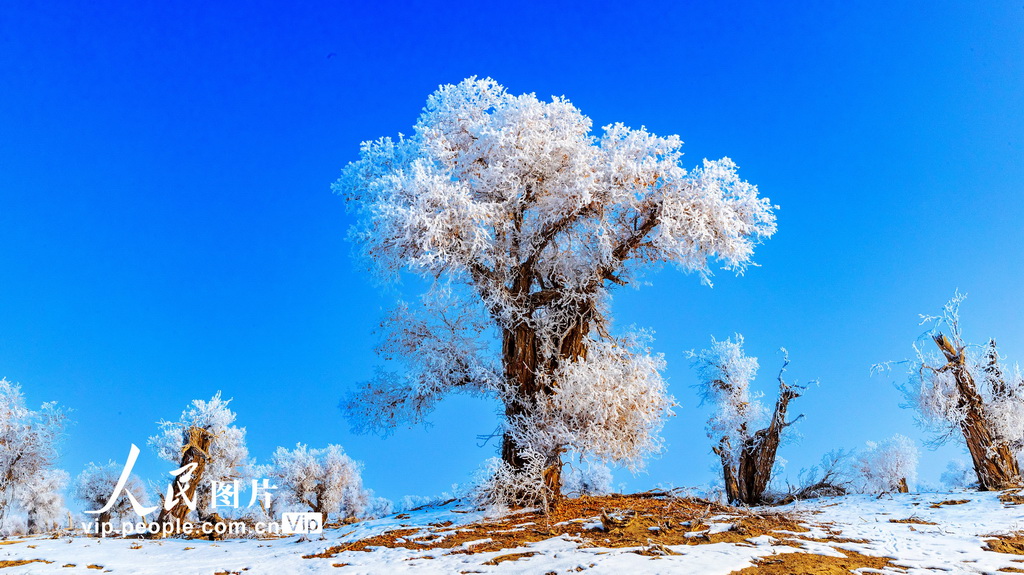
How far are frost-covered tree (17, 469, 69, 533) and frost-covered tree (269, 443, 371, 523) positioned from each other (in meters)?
12.1

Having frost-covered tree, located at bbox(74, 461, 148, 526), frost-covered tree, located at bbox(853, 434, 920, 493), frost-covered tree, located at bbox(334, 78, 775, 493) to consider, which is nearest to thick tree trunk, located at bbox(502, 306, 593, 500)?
frost-covered tree, located at bbox(334, 78, 775, 493)

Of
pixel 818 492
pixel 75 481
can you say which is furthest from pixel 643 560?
pixel 75 481

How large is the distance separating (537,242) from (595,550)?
741 cm

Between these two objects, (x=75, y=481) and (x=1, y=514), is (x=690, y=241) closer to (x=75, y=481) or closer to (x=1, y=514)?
(x=1, y=514)

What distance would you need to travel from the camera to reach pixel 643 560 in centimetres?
762

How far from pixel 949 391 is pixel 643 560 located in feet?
41.8

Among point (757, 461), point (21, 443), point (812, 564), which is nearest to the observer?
point (812, 564)

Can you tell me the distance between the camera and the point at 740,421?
821 inches

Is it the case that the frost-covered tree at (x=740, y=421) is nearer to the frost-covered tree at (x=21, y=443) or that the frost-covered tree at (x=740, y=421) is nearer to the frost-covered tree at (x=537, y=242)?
the frost-covered tree at (x=537, y=242)

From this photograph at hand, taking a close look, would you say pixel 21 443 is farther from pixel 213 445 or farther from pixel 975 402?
pixel 975 402

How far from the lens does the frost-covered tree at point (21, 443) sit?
23.0 meters

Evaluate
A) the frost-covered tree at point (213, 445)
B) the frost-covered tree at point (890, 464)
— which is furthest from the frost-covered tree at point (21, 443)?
the frost-covered tree at point (890, 464)

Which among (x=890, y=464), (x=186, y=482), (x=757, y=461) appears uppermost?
(x=186, y=482)

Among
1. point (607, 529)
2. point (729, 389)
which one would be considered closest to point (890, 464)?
point (729, 389)
